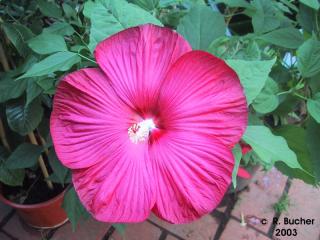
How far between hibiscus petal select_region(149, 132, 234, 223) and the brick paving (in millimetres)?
1024

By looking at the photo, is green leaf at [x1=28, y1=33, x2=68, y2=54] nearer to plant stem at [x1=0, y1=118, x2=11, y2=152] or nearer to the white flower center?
the white flower center

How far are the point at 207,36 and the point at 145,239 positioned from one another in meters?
1.00

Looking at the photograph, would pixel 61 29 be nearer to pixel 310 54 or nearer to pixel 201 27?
pixel 201 27

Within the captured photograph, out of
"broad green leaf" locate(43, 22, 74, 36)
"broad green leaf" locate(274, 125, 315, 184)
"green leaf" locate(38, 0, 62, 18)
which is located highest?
Result: "green leaf" locate(38, 0, 62, 18)

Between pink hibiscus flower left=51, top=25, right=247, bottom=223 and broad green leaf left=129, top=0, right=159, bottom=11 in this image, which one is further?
broad green leaf left=129, top=0, right=159, bottom=11

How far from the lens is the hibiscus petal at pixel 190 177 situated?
461 millimetres

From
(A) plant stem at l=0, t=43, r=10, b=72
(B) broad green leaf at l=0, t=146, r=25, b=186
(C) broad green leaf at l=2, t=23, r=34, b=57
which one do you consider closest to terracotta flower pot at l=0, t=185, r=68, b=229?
(B) broad green leaf at l=0, t=146, r=25, b=186

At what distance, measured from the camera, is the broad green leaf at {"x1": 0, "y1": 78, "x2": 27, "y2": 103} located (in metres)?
0.81

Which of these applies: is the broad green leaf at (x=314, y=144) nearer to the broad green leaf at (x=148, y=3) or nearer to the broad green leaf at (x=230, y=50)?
the broad green leaf at (x=230, y=50)

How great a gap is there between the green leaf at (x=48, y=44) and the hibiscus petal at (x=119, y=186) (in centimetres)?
26

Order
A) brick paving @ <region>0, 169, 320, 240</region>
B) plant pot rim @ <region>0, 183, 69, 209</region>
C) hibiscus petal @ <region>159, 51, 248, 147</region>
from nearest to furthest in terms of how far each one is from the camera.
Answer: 1. hibiscus petal @ <region>159, 51, 248, 147</region>
2. plant pot rim @ <region>0, 183, 69, 209</region>
3. brick paving @ <region>0, 169, 320, 240</region>

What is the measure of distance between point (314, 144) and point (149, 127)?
42cm

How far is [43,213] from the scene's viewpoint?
1.29 m

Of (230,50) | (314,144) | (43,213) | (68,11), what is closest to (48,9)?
(68,11)
